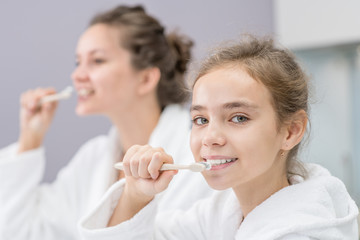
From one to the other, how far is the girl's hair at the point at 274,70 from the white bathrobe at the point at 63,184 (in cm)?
41

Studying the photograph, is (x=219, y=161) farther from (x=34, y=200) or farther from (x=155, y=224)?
(x=34, y=200)

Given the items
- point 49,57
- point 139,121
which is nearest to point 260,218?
point 139,121

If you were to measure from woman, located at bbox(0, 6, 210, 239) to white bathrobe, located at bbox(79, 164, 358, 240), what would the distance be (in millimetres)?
367

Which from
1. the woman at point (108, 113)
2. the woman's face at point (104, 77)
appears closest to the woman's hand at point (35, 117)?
the woman at point (108, 113)

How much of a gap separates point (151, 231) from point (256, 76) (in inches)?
11.2

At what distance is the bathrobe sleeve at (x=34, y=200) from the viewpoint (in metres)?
1.17

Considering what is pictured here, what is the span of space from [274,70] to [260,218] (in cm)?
19

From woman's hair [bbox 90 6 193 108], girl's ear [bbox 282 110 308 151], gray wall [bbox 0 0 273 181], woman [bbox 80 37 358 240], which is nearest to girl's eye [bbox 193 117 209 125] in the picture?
woman [bbox 80 37 358 240]

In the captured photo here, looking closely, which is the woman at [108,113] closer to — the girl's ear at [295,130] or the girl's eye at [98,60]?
the girl's eye at [98,60]

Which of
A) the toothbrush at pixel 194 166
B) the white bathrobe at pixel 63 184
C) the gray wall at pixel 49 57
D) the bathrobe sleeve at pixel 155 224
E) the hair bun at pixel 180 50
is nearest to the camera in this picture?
the toothbrush at pixel 194 166

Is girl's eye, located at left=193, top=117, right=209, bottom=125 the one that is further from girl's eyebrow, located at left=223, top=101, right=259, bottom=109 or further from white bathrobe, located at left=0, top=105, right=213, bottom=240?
white bathrobe, located at left=0, top=105, right=213, bottom=240

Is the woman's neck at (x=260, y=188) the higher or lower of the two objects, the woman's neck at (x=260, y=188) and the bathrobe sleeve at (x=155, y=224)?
the higher

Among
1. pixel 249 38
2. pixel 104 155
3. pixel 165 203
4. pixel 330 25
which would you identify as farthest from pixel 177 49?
pixel 330 25

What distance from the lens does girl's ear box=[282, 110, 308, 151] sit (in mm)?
619
